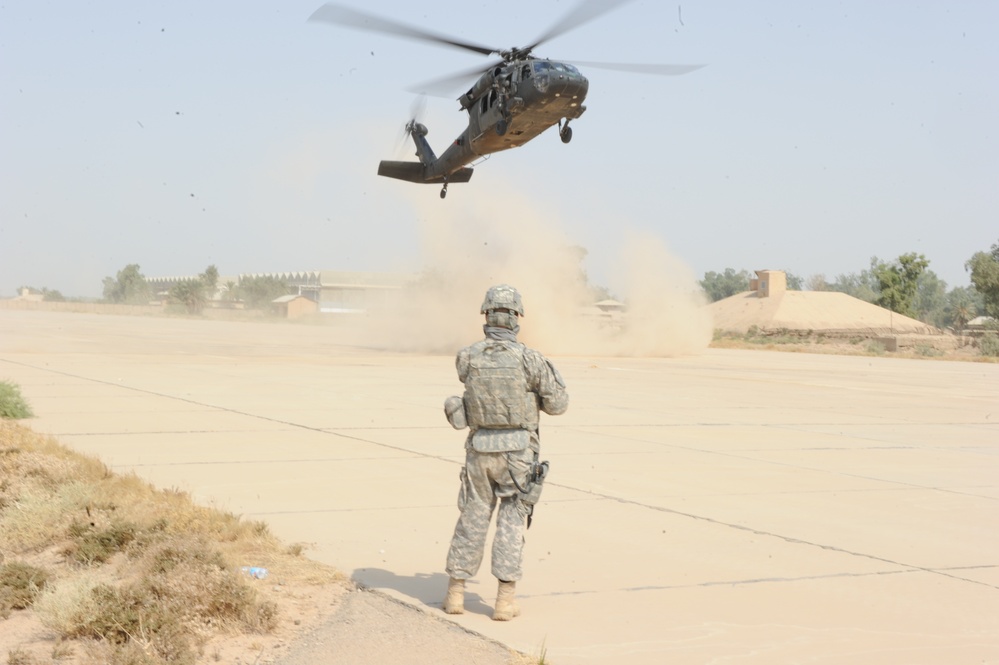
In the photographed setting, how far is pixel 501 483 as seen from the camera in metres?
6.15

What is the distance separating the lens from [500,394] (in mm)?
6164

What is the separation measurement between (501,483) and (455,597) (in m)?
0.71

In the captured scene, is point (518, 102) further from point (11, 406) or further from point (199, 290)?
point (199, 290)

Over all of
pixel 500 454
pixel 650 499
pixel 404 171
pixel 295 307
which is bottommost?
pixel 650 499

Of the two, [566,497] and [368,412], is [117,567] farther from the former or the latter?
[368,412]

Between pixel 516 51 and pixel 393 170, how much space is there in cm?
720

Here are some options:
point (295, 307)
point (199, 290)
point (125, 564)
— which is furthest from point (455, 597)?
point (199, 290)

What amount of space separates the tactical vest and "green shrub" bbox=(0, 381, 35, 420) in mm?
10713

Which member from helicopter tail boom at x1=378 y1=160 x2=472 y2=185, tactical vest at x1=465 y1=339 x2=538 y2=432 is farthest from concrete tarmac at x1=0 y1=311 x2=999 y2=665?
helicopter tail boom at x1=378 y1=160 x2=472 y2=185

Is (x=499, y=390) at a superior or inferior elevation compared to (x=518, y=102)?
inferior

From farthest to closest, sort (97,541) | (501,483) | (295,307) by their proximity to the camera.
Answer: (295,307) < (97,541) < (501,483)

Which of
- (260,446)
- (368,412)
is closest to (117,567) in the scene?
(260,446)

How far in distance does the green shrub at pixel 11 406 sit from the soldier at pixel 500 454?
10671 millimetres

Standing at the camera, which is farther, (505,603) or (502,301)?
(502,301)
